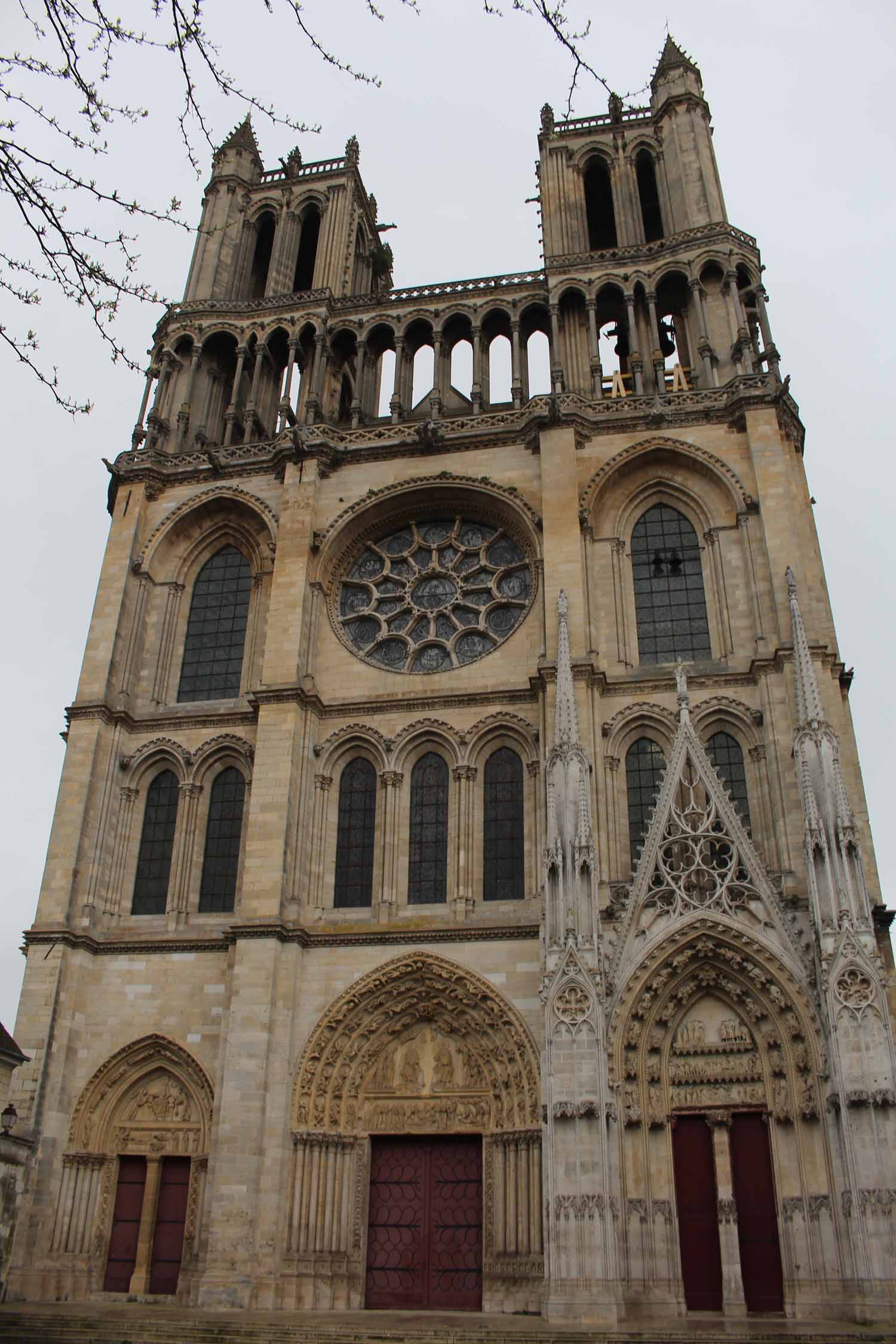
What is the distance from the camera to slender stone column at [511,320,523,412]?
2428 centimetres

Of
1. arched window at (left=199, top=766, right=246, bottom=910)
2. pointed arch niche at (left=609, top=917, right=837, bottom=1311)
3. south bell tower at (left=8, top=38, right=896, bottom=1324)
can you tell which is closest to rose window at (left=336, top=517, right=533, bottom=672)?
south bell tower at (left=8, top=38, right=896, bottom=1324)

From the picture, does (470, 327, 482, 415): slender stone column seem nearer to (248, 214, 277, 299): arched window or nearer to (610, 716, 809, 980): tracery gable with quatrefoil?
(248, 214, 277, 299): arched window

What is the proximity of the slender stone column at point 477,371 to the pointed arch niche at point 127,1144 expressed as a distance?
14.0 meters

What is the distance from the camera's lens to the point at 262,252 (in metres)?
30.5

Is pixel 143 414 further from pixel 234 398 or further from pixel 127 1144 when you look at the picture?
pixel 127 1144

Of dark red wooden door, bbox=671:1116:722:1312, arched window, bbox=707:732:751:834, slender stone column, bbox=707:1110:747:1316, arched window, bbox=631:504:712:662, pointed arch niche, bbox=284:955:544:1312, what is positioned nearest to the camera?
slender stone column, bbox=707:1110:747:1316

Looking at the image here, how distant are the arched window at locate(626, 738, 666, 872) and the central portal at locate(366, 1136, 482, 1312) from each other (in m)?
5.46

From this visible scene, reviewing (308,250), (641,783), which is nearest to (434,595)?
(641,783)

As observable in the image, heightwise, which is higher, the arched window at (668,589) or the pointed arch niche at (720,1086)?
the arched window at (668,589)

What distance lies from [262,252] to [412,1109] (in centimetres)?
2236

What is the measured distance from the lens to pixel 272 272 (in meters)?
28.3

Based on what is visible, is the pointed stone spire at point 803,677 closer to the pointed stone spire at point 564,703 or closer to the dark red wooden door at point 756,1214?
the pointed stone spire at point 564,703

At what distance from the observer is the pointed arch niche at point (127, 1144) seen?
17641 millimetres

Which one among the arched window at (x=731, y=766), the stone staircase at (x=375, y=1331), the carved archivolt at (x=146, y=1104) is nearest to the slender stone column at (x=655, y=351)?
the arched window at (x=731, y=766)
